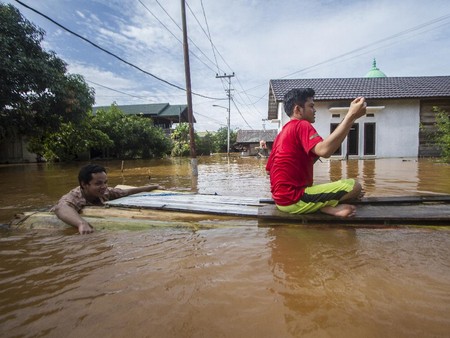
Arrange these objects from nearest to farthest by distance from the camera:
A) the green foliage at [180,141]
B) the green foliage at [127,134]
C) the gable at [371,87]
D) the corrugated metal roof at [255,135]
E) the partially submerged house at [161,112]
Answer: the gable at [371,87], the green foliage at [127,134], the green foliage at [180,141], the partially submerged house at [161,112], the corrugated metal roof at [255,135]

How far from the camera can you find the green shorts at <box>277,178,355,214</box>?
2648 millimetres

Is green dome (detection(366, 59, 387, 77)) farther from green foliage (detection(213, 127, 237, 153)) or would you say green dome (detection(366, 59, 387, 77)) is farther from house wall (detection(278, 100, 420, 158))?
green foliage (detection(213, 127, 237, 153))

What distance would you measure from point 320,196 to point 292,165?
38 centimetres

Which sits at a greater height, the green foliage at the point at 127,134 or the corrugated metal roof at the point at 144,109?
the corrugated metal roof at the point at 144,109

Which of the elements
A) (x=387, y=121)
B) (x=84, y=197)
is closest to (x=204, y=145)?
(x=387, y=121)

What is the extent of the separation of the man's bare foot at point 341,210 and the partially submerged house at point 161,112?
29.8 m

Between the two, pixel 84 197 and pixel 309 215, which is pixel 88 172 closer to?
pixel 84 197

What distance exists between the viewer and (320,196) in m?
2.64

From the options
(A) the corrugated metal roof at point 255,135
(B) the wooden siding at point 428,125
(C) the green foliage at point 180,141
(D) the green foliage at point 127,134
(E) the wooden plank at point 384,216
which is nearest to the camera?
(E) the wooden plank at point 384,216

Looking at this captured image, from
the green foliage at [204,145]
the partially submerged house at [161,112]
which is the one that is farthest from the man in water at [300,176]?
the green foliage at [204,145]

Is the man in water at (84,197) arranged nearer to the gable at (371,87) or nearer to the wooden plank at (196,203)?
the wooden plank at (196,203)

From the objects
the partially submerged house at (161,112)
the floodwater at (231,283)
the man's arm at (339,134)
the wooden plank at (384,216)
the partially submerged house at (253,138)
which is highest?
the partially submerged house at (161,112)

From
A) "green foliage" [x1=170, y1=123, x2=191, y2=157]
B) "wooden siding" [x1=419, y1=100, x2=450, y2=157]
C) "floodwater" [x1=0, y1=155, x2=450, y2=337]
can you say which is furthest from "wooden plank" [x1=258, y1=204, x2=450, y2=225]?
"green foliage" [x1=170, y1=123, x2=191, y2=157]

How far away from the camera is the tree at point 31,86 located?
9.99 m
